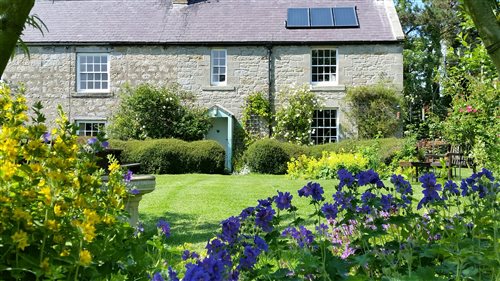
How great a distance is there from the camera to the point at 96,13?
1952 centimetres

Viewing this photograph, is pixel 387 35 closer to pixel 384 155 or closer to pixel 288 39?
pixel 288 39

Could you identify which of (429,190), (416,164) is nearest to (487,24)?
(429,190)

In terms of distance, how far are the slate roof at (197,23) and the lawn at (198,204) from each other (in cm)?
812

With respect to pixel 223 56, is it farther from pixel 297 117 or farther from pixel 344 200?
pixel 344 200

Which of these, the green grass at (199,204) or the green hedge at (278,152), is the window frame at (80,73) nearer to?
the green hedge at (278,152)

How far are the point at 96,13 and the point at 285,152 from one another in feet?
32.4

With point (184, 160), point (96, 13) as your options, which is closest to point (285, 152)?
point (184, 160)

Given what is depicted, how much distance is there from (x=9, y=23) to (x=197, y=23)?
57.5 feet

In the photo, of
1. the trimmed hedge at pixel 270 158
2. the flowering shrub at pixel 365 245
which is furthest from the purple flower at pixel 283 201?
the trimmed hedge at pixel 270 158

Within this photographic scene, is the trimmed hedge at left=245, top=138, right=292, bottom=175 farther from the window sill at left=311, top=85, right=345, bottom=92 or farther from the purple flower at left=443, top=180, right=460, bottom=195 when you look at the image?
the purple flower at left=443, top=180, right=460, bottom=195

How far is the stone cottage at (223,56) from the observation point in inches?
682

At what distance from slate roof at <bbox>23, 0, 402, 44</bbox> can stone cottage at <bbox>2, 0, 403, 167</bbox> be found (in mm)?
38

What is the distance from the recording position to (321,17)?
59.4ft

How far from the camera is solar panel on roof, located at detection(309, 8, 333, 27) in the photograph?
1783cm
